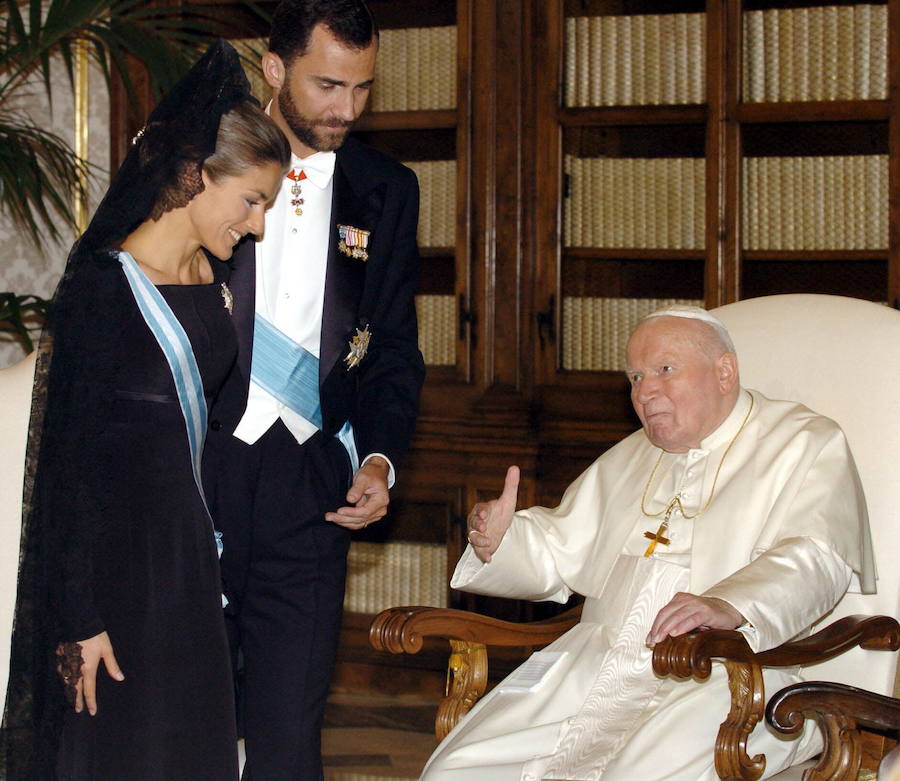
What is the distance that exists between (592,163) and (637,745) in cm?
244

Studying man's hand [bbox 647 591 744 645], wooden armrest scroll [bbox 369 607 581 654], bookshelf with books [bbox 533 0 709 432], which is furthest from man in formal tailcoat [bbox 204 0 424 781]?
bookshelf with books [bbox 533 0 709 432]

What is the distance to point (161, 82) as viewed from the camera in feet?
11.2

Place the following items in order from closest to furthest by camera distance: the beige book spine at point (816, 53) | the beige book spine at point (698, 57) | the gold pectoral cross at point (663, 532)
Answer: the gold pectoral cross at point (663, 532), the beige book spine at point (816, 53), the beige book spine at point (698, 57)

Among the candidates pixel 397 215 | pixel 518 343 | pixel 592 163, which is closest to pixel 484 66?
pixel 592 163

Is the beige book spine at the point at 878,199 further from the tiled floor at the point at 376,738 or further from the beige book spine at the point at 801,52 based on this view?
the tiled floor at the point at 376,738

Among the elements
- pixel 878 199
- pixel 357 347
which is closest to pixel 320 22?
pixel 357 347

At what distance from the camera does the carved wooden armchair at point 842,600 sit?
84.4 inches

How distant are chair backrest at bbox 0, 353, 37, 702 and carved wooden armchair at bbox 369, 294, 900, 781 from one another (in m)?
0.65

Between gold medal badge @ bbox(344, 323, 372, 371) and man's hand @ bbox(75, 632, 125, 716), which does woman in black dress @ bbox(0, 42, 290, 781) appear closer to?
man's hand @ bbox(75, 632, 125, 716)

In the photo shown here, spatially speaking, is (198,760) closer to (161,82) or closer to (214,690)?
(214,690)

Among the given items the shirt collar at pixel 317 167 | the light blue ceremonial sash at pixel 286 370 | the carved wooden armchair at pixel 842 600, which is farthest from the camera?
the shirt collar at pixel 317 167

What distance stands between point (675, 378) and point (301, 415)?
0.79 m

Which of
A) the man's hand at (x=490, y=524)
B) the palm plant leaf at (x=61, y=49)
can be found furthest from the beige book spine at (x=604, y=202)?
the man's hand at (x=490, y=524)

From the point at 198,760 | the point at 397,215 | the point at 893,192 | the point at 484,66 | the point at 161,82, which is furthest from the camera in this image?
the point at 484,66
